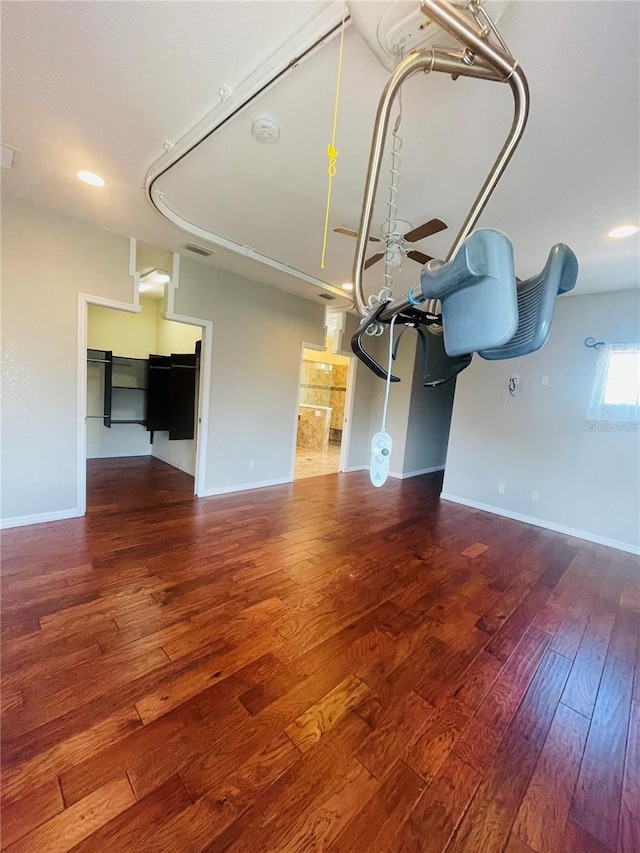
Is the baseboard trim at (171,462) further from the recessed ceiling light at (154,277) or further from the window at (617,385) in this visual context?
the window at (617,385)

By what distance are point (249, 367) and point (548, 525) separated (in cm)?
420

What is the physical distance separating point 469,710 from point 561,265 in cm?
191

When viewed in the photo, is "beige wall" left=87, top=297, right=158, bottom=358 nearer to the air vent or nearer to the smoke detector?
the air vent

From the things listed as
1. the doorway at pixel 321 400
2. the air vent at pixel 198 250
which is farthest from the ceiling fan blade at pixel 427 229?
the doorway at pixel 321 400

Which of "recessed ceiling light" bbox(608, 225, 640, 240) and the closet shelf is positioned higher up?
"recessed ceiling light" bbox(608, 225, 640, 240)

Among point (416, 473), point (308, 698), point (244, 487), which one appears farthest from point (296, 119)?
point (416, 473)

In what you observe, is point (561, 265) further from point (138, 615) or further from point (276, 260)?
point (276, 260)

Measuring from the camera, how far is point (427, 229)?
7.30ft

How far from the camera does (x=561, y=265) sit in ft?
2.63

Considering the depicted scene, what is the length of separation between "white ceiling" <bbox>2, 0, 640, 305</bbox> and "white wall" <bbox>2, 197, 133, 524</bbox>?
305 mm

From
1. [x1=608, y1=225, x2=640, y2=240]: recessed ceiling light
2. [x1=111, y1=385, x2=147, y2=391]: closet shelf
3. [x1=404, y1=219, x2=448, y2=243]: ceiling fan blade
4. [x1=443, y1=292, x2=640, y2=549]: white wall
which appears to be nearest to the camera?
[x1=404, y1=219, x2=448, y2=243]: ceiling fan blade

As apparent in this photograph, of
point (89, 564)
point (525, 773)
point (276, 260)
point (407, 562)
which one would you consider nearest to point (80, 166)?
point (276, 260)

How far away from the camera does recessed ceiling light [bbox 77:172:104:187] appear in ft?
7.36

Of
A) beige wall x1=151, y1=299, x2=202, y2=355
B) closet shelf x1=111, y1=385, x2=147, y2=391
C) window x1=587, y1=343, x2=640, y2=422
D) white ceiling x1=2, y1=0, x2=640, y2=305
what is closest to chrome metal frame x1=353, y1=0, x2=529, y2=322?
white ceiling x1=2, y1=0, x2=640, y2=305
